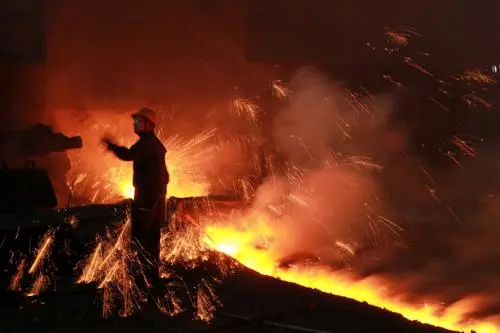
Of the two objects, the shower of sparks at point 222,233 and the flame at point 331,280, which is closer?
the shower of sparks at point 222,233

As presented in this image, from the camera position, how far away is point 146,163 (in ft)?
17.1

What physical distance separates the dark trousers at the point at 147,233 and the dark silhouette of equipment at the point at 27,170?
5.89 ft

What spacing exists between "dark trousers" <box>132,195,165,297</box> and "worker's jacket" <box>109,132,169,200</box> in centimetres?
6

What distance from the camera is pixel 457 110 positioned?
1097 cm

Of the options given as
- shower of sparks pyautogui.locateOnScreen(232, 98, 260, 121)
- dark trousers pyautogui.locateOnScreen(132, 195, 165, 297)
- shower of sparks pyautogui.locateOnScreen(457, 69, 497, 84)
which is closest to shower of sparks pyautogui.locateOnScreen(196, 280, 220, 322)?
dark trousers pyautogui.locateOnScreen(132, 195, 165, 297)

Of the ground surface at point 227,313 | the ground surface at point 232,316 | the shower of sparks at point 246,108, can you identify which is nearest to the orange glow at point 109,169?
the shower of sparks at point 246,108

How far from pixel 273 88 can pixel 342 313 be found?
515 cm

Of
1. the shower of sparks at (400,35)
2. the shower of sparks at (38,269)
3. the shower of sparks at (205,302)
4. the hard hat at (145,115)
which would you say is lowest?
the shower of sparks at (205,302)

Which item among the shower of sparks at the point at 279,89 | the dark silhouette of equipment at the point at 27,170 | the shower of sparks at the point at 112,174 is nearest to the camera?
the dark silhouette of equipment at the point at 27,170

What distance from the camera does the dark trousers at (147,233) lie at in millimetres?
5156

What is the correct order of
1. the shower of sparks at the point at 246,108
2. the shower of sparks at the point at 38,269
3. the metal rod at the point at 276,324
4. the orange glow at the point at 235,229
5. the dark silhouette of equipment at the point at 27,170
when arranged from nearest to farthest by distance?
the metal rod at the point at 276,324
the shower of sparks at the point at 38,269
the orange glow at the point at 235,229
the dark silhouette of equipment at the point at 27,170
the shower of sparks at the point at 246,108

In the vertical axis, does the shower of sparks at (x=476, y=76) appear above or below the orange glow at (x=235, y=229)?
above

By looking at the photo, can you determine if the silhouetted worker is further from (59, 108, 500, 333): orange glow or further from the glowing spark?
the glowing spark

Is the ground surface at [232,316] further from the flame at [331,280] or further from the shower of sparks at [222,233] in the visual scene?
the flame at [331,280]
